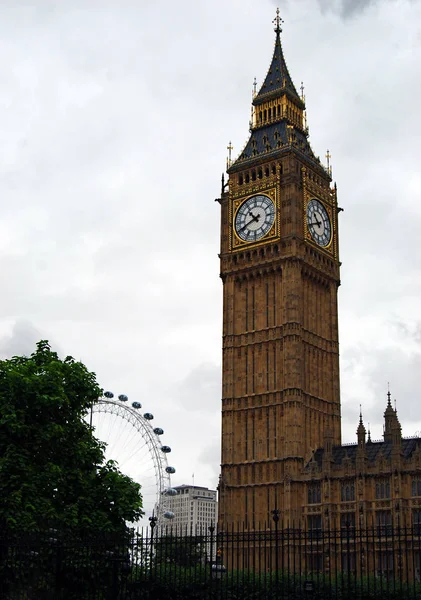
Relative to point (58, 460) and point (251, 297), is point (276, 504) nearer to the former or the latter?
point (251, 297)

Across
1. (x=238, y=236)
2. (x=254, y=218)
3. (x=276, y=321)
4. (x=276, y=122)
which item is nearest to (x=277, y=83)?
(x=276, y=122)

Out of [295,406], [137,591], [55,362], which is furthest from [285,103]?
[137,591]

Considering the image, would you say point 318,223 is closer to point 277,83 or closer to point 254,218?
point 254,218

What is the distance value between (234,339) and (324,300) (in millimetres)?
10205

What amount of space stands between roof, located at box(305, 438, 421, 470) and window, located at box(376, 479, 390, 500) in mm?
2234

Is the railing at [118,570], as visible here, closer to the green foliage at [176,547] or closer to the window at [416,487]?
the green foliage at [176,547]

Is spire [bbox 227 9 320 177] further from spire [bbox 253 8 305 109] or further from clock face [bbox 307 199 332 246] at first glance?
clock face [bbox 307 199 332 246]

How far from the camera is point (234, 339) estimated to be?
85.2 meters

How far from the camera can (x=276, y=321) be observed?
3273 inches

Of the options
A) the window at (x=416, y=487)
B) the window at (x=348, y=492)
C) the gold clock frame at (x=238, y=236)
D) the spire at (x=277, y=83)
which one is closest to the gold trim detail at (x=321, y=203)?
the gold clock frame at (x=238, y=236)

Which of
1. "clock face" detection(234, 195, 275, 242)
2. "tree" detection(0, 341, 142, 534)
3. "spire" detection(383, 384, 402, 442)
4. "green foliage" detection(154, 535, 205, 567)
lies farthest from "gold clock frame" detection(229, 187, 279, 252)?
"green foliage" detection(154, 535, 205, 567)

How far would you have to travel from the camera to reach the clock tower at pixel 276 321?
260 ft

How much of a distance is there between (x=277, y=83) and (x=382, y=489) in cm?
4591

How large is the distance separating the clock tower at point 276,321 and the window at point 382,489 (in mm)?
6690
